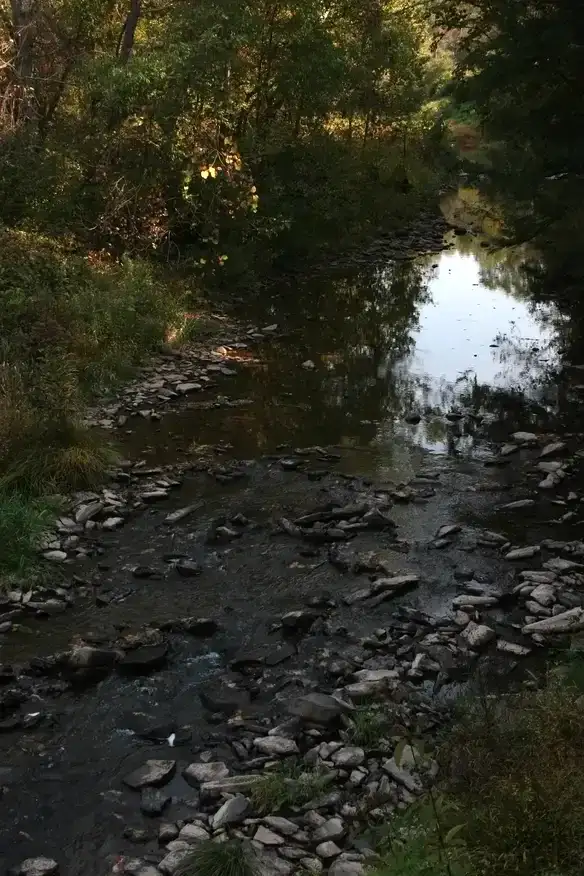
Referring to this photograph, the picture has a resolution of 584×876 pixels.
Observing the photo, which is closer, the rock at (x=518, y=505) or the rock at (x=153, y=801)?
the rock at (x=153, y=801)

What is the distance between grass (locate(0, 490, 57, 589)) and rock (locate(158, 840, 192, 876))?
11.1 feet

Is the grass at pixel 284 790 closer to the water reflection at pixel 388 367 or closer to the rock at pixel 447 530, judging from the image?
the rock at pixel 447 530

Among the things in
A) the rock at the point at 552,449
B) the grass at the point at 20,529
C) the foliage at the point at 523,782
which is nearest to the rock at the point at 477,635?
the foliage at the point at 523,782

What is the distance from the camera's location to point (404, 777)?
4273 millimetres

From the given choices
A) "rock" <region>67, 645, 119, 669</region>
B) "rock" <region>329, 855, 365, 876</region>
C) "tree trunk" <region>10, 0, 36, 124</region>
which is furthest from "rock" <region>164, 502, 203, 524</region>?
"tree trunk" <region>10, 0, 36, 124</region>

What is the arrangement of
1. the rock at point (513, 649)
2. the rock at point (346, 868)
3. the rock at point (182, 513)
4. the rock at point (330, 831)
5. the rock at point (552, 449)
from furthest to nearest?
the rock at point (552, 449), the rock at point (182, 513), the rock at point (513, 649), the rock at point (330, 831), the rock at point (346, 868)

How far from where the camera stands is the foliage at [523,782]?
2.97 meters

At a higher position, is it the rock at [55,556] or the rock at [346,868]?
the rock at [55,556]

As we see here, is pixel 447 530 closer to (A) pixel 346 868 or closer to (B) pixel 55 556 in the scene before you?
(B) pixel 55 556

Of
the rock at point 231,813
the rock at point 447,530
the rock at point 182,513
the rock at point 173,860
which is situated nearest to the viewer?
the rock at point 173,860

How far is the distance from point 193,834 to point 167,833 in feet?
0.45

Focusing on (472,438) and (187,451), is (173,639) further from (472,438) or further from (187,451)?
(472,438)

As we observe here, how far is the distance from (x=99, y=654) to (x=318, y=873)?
243cm

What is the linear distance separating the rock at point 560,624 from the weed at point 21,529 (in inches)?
166
